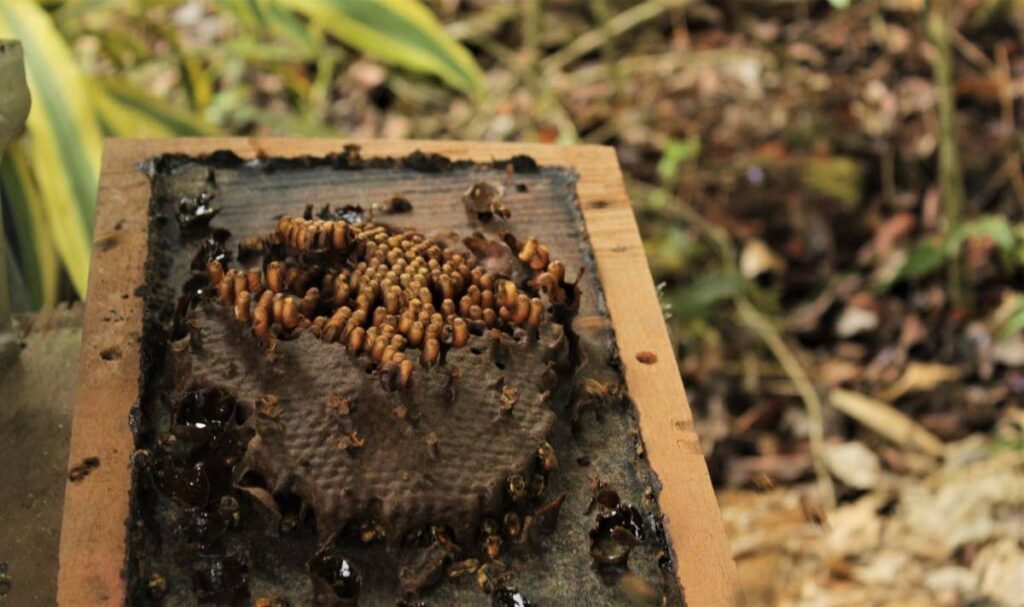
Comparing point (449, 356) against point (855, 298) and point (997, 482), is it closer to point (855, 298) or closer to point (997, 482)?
point (997, 482)

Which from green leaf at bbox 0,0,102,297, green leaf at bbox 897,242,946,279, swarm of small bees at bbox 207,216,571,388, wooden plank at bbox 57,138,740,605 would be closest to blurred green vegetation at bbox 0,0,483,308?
green leaf at bbox 0,0,102,297

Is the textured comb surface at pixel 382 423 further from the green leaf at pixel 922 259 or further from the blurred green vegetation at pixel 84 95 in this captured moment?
the green leaf at pixel 922 259

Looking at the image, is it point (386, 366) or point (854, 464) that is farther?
point (854, 464)

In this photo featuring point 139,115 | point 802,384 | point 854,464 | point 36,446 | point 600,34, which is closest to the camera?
point 36,446

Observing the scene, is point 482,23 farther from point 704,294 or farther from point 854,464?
point 854,464

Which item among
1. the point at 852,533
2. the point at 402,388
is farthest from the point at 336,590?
the point at 852,533

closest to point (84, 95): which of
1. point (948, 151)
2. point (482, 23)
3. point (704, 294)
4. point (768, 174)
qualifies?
point (704, 294)

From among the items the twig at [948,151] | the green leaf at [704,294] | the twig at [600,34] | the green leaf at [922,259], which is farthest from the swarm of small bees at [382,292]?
the twig at [600,34]
